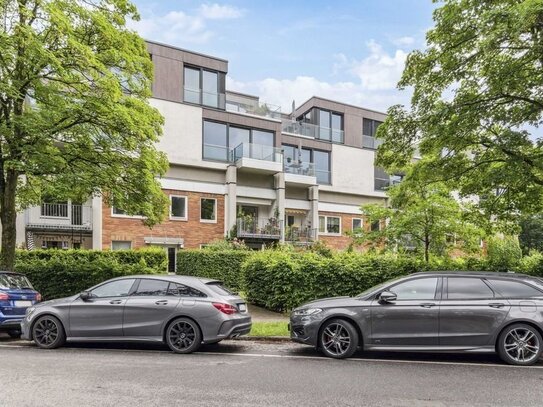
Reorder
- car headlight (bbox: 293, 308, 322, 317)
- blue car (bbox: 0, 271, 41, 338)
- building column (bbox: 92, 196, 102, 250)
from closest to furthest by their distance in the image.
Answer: car headlight (bbox: 293, 308, 322, 317), blue car (bbox: 0, 271, 41, 338), building column (bbox: 92, 196, 102, 250)

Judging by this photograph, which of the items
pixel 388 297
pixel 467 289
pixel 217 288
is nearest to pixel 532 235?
pixel 467 289

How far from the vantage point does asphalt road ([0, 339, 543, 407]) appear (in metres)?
5.25

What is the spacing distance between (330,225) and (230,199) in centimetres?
906

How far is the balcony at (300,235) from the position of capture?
94.9 feet

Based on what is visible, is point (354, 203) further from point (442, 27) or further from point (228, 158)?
point (442, 27)

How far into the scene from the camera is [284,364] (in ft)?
23.4

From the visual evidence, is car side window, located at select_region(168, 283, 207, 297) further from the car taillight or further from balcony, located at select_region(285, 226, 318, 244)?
balcony, located at select_region(285, 226, 318, 244)

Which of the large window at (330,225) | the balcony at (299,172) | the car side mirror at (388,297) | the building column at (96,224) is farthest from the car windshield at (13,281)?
the large window at (330,225)

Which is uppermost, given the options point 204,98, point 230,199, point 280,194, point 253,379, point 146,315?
point 204,98

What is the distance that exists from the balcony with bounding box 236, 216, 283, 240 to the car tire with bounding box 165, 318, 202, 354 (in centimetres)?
1872

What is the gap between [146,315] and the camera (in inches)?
321

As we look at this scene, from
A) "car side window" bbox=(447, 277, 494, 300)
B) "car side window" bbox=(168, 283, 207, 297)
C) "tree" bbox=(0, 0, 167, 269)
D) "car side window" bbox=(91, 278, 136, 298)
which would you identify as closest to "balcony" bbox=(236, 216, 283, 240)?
"tree" bbox=(0, 0, 167, 269)

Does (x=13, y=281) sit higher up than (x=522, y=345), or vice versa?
(x=13, y=281)

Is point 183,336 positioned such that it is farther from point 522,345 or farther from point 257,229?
point 257,229
